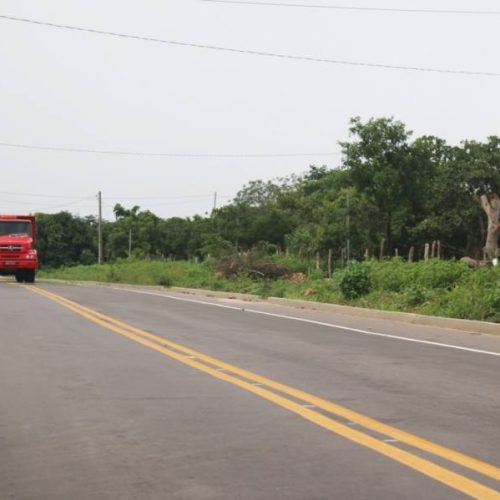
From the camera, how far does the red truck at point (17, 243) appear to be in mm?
38688

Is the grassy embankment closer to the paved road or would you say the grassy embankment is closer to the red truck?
the paved road

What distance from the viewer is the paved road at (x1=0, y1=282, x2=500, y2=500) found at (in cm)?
490

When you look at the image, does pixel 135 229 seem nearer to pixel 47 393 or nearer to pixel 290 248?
pixel 290 248

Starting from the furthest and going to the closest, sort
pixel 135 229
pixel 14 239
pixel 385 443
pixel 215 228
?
1. pixel 135 229
2. pixel 215 228
3. pixel 14 239
4. pixel 385 443

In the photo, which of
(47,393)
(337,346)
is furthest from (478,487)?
(337,346)

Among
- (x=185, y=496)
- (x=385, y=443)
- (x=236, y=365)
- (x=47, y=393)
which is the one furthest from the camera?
(x=236, y=365)

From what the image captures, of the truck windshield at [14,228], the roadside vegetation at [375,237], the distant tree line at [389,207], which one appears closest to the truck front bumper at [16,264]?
the truck windshield at [14,228]

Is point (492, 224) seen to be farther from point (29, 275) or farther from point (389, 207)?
point (29, 275)

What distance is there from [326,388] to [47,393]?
2839mm

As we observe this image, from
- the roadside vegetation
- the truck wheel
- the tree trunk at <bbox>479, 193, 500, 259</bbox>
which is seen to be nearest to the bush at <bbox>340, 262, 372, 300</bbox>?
the roadside vegetation

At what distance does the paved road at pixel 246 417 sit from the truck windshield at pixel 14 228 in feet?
86.9

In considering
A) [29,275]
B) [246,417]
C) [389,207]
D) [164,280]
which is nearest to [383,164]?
[389,207]

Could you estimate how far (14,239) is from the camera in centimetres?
3894

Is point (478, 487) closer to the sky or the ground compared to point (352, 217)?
closer to the ground
